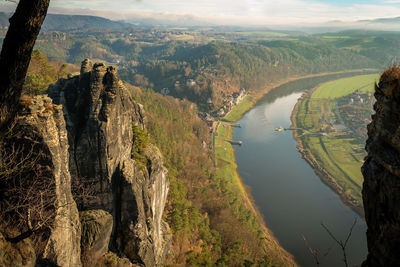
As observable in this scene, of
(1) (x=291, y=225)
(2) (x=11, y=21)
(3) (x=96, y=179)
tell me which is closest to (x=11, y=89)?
(2) (x=11, y=21)

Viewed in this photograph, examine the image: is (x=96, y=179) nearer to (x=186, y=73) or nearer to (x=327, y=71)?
(x=186, y=73)

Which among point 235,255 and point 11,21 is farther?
point 235,255

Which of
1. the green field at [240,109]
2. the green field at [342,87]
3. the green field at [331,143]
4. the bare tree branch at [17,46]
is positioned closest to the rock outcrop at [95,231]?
the bare tree branch at [17,46]

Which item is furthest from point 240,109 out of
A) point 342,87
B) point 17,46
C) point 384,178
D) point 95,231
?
point 17,46

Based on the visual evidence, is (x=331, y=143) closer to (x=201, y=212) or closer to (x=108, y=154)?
(x=201, y=212)

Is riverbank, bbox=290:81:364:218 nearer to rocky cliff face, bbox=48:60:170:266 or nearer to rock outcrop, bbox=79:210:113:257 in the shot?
rocky cliff face, bbox=48:60:170:266

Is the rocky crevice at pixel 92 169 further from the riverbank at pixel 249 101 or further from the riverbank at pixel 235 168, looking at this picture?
the riverbank at pixel 249 101
